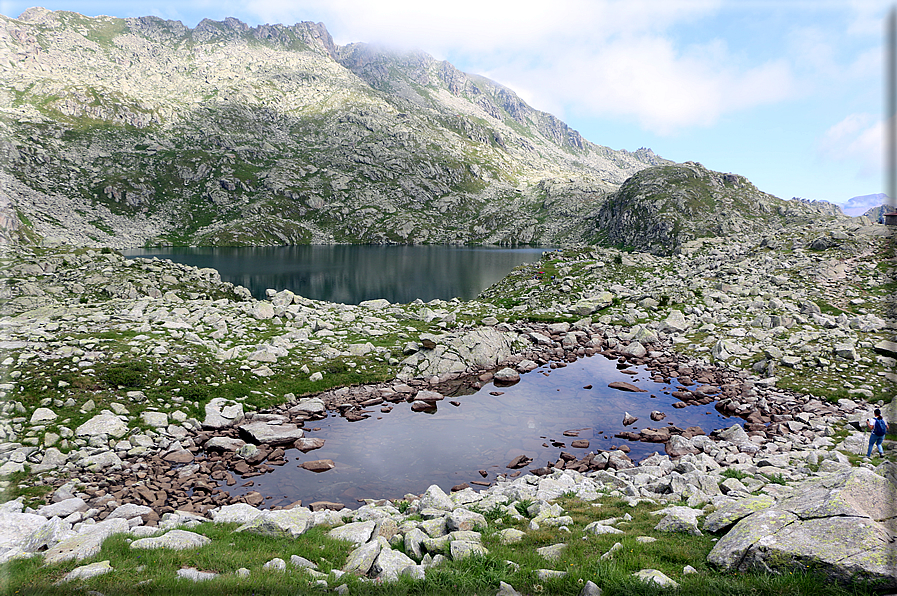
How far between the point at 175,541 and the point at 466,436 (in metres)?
16.4

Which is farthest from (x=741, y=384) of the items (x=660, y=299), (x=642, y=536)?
(x=642, y=536)

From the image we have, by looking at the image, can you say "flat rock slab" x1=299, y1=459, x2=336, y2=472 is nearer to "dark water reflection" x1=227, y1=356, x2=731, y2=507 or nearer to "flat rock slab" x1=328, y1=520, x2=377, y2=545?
"dark water reflection" x1=227, y1=356, x2=731, y2=507

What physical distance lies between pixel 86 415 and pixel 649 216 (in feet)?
514

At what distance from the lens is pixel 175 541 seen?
11.1 m

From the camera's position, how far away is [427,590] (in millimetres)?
8797

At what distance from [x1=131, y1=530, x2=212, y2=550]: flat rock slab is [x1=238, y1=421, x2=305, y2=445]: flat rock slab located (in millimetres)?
11708

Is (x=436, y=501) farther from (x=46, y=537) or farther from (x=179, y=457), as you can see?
(x=179, y=457)

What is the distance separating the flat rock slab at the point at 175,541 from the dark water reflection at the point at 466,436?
6883mm

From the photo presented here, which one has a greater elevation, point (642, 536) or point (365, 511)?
point (642, 536)

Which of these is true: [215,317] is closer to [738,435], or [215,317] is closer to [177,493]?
[177,493]

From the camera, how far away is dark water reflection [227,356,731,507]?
1984 cm

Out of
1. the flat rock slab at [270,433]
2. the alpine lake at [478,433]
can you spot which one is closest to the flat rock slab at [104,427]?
the flat rock slab at [270,433]

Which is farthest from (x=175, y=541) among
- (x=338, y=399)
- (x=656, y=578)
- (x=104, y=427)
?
(x=338, y=399)

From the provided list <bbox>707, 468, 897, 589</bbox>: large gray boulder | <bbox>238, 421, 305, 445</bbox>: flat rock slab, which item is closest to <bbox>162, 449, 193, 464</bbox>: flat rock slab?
<bbox>238, 421, 305, 445</bbox>: flat rock slab
